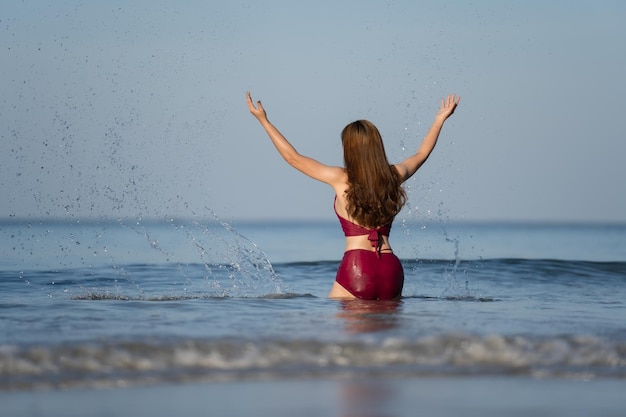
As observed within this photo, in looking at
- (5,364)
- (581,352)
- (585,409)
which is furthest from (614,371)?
(5,364)

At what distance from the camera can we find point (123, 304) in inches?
309

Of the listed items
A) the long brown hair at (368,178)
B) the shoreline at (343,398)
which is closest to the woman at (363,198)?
the long brown hair at (368,178)

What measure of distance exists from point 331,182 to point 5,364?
3.14 metres

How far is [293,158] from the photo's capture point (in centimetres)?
745

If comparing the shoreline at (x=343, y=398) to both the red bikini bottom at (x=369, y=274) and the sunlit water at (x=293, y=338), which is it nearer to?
the sunlit water at (x=293, y=338)

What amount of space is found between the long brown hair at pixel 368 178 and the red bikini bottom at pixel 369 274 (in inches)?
10.2

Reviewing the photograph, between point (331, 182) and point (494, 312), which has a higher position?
point (331, 182)

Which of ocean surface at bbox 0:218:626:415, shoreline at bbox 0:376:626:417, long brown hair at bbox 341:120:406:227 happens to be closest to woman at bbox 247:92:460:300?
long brown hair at bbox 341:120:406:227

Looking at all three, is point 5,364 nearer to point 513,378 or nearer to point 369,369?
point 369,369

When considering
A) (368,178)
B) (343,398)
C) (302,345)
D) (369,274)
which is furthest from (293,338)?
(368,178)

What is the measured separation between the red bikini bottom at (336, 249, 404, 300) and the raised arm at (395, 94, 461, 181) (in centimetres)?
68

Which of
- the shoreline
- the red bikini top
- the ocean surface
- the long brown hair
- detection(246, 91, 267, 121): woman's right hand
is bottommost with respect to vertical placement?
the shoreline

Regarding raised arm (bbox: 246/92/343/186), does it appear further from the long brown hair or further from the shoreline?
the shoreline

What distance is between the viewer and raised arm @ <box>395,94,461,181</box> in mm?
7711
